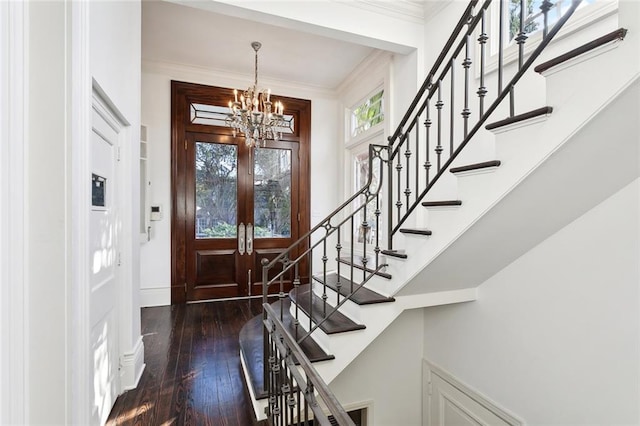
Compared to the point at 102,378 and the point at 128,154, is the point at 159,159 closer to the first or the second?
the point at 128,154

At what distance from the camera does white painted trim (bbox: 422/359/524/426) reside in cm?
240

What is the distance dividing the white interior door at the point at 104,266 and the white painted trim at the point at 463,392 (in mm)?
2876

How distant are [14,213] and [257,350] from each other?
212 centimetres

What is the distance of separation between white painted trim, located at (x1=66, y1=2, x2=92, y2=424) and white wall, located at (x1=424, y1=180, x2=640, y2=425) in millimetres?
2840

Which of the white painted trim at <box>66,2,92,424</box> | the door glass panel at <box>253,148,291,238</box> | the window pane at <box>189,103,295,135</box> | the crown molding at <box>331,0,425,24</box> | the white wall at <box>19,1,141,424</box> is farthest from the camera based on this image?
the door glass panel at <box>253,148,291,238</box>

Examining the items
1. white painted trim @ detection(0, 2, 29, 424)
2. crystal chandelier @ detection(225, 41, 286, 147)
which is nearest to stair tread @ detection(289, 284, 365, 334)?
white painted trim @ detection(0, 2, 29, 424)

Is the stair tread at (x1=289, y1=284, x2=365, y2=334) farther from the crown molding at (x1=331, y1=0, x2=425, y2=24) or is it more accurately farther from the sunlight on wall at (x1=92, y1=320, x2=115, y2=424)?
the crown molding at (x1=331, y1=0, x2=425, y2=24)

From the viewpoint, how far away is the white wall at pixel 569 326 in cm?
172

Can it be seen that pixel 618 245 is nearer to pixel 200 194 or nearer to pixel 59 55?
pixel 59 55

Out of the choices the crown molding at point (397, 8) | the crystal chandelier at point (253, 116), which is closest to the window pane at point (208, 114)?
the crystal chandelier at point (253, 116)

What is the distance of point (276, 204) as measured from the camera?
15.5ft

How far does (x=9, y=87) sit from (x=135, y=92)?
1651 millimetres

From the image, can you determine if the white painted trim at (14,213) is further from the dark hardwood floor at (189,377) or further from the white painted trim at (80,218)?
the dark hardwood floor at (189,377)

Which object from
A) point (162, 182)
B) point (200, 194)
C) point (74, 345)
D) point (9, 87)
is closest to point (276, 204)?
point (200, 194)
